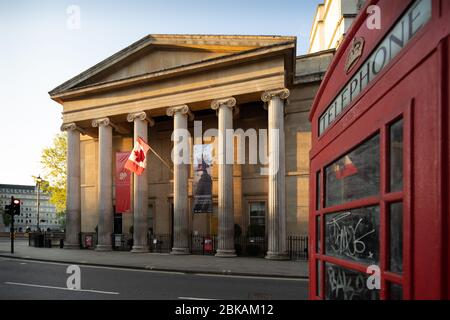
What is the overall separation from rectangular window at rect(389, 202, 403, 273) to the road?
27.0ft

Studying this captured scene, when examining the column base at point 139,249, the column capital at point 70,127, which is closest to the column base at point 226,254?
the column base at point 139,249

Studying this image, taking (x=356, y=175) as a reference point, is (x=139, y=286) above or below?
below

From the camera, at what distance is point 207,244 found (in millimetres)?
22922

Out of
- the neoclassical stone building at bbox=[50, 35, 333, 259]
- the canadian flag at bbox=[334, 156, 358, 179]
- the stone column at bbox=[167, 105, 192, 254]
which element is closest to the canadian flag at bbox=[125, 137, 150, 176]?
the stone column at bbox=[167, 105, 192, 254]

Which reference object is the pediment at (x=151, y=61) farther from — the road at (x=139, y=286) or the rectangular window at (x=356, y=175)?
the rectangular window at (x=356, y=175)

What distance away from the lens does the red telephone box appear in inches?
65.5

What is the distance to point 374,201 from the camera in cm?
226

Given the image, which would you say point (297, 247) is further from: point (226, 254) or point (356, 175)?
point (356, 175)

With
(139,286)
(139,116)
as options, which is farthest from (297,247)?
(139,116)

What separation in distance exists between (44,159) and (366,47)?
40.9 metres

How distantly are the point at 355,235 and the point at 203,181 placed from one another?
63.3 feet

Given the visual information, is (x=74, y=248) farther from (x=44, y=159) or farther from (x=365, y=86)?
(x=365, y=86)
